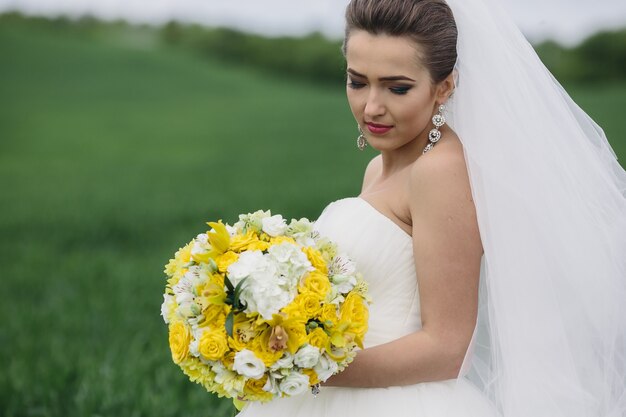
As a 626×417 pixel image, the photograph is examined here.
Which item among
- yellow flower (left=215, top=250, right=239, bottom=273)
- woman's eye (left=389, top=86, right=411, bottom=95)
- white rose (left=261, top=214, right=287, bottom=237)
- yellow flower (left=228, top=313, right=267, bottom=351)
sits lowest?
yellow flower (left=228, top=313, right=267, bottom=351)

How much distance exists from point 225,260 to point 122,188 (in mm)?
15860

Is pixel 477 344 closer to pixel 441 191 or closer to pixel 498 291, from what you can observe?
pixel 498 291

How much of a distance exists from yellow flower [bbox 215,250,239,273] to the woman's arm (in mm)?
Result: 591

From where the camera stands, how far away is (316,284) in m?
2.77

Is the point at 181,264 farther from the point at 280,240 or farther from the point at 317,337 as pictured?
the point at 317,337

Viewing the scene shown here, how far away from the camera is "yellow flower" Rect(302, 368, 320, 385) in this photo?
9.07ft

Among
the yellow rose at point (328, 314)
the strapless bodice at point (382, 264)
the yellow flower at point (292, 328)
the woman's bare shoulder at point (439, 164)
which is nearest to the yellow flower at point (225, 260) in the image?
the yellow flower at point (292, 328)

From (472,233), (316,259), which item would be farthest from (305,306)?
(472,233)

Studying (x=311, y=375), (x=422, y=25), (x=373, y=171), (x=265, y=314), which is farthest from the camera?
(x=373, y=171)

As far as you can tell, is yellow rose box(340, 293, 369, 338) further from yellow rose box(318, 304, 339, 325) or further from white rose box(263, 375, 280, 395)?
white rose box(263, 375, 280, 395)

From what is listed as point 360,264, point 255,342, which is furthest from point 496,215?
A: point 255,342

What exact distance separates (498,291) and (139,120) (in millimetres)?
32467

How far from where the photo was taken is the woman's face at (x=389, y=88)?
9.89ft

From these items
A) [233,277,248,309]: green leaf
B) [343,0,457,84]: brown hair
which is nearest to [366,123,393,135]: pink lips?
[343,0,457,84]: brown hair
